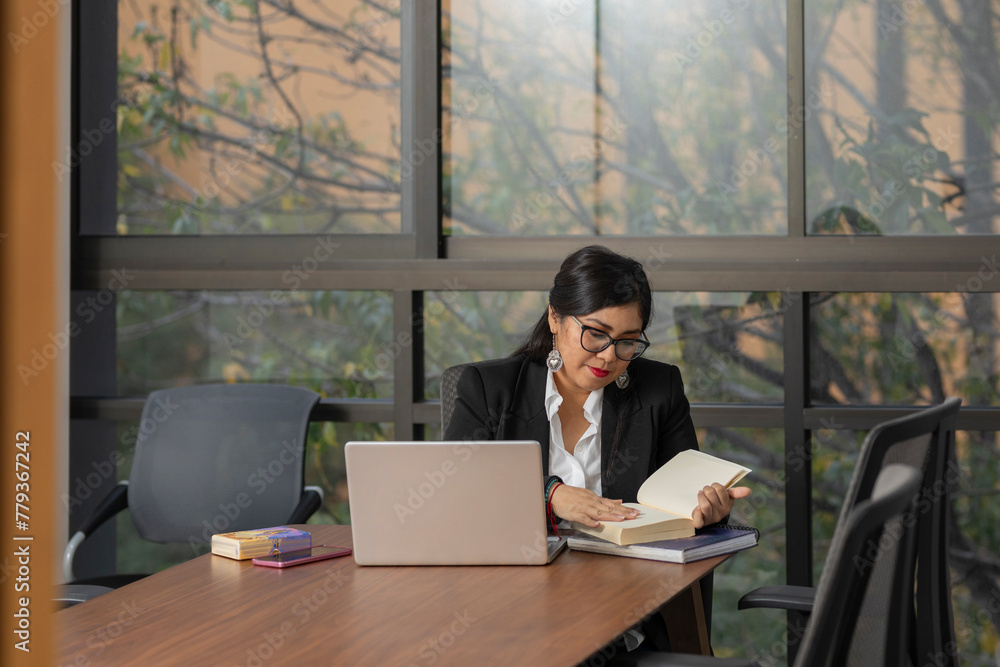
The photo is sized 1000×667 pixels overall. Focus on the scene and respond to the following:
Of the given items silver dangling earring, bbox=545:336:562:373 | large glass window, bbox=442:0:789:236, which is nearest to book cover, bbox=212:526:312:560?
silver dangling earring, bbox=545:336:562:373

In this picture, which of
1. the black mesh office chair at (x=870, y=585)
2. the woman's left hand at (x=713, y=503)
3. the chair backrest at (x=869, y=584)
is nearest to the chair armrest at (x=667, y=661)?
the black mesh office chair at (x=870, y=585)

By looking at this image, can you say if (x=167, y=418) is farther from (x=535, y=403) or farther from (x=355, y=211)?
(x=535, y=403)

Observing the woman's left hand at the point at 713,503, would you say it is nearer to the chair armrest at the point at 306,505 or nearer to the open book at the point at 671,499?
the open book at the point at 671,499

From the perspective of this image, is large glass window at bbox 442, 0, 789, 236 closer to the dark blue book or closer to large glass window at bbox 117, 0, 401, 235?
large glass window at bbox 117, 0, 401, 235

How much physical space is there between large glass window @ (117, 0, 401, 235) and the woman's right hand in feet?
5.02

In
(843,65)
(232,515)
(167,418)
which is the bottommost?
(232,515)

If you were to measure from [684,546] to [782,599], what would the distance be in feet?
0.79

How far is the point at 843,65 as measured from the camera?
2889 millimetres

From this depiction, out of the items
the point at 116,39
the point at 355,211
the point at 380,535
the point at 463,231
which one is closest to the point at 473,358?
the point at 463,231

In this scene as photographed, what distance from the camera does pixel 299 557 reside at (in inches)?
74.8

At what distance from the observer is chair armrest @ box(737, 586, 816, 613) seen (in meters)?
1.83

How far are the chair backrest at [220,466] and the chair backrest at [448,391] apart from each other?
593 millimetres

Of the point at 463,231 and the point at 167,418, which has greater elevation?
the point at 463,231

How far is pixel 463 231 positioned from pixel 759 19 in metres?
1.16
